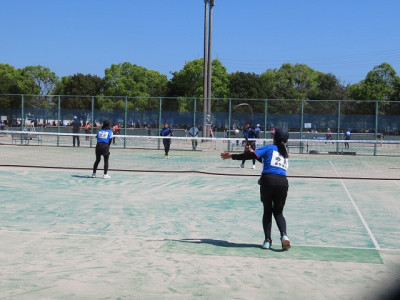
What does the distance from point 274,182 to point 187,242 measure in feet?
4.96

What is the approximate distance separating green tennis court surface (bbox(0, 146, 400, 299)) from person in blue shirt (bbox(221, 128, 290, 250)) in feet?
1.06

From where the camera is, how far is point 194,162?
23.3 m

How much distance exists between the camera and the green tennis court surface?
567cm

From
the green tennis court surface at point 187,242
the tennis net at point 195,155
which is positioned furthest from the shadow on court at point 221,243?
the tennis net at point 195,155

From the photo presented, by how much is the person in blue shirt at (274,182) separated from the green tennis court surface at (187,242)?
1.06 feet

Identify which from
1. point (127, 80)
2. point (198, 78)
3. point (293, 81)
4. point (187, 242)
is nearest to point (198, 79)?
point (198, 78)

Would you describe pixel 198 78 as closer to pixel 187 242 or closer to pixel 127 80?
pixel 127 80

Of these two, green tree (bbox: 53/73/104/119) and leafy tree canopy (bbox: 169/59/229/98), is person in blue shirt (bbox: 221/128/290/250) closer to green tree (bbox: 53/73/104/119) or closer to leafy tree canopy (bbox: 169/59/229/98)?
leafy tree canopy (bbox: 169/59/229/98)

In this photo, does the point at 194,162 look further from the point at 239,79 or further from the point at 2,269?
the point at 239,79

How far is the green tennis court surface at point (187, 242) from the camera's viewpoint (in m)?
5.67

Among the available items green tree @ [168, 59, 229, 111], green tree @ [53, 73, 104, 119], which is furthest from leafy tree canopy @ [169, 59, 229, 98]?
green tree @ [53, 73, 104, 119]

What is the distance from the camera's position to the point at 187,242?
7867mm

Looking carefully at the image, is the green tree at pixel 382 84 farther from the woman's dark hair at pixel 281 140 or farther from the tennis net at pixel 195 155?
the woman's dark hair at pixel 281 140

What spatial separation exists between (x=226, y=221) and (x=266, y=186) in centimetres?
246
